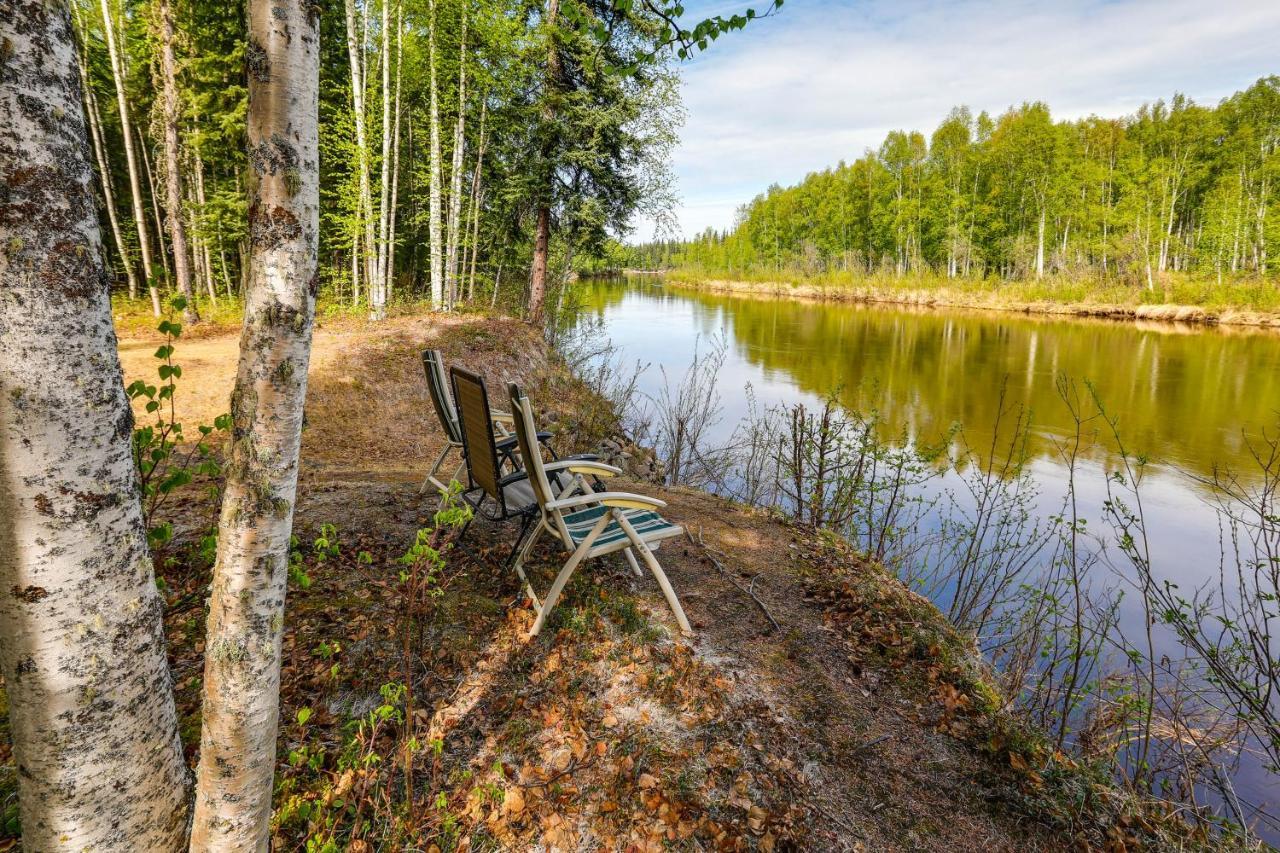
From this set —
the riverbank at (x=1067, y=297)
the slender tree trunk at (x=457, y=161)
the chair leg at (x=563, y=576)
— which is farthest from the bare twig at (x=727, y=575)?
the riverbank at (x=1067, y=297)

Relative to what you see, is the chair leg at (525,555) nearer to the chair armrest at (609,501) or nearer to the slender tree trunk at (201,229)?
the chair armrest at (609,501)

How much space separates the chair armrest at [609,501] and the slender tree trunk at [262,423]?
71.2 inches

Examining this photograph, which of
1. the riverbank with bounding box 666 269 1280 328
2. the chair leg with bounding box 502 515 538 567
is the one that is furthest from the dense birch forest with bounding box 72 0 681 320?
the riverbank with bounding box 666 269 1280 328

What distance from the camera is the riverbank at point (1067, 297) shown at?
85.5 ft

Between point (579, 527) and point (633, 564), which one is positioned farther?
point (633, 564)

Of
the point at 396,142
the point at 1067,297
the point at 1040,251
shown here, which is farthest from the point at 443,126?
the point at 1040,251

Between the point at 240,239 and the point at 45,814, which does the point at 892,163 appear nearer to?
the point at 240,239

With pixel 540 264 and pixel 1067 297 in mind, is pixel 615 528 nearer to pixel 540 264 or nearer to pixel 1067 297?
pixel 540 264

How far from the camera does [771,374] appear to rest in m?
16.7

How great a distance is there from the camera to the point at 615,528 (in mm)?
3699

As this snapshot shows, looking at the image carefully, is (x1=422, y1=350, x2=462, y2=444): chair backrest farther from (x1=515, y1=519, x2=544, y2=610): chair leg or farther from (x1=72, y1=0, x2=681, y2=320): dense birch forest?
(x1=72, y1=0, x2=681, y2=320): dense birch forest

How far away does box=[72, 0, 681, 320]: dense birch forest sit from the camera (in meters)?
11.8

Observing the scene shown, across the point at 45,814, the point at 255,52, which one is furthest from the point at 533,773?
the point at 255,52

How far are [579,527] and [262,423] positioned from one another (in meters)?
2.29
